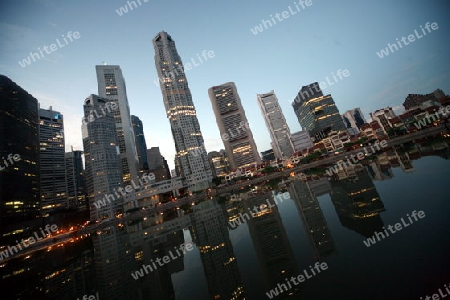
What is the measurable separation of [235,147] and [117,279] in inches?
7260

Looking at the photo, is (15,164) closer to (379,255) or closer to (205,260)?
(205,260)

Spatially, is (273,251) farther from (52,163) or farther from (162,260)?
(52,163)

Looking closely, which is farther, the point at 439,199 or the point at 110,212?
the point at 110,212

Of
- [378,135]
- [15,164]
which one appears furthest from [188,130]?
[378,135]

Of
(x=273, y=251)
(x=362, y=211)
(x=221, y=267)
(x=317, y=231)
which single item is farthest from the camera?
(x=362, y=211)

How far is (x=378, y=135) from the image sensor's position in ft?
312

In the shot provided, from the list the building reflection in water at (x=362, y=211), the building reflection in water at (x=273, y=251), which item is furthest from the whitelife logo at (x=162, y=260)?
the building reflection in water at (x=362, y=211)

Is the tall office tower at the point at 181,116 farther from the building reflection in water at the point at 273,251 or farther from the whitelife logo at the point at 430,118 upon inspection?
the building reflection in water at the point at 273,251

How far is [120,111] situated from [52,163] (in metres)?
68.2

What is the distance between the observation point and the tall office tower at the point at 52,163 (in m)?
151

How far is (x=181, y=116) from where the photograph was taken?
151750 millimetres

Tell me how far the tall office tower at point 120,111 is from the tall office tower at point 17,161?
59.0 m

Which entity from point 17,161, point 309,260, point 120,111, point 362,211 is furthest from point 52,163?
point 362,211

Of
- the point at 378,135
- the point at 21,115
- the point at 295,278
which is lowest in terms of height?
the point at 295,278
